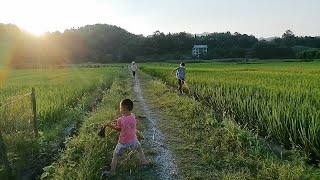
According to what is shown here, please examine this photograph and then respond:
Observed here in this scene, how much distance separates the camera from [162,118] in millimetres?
11875

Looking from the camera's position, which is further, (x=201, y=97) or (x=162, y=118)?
(x=201, y=97)

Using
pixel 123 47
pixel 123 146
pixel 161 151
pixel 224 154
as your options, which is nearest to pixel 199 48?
pixel 123 47

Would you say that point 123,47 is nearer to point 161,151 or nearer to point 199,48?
point 199,48

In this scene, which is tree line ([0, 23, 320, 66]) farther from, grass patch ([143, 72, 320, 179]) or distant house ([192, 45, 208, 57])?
grass patch ([143, 72, 320, 179])

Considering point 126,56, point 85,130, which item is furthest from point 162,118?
point 126,56

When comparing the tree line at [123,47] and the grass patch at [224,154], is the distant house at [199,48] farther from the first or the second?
the grass patch at [224,154]

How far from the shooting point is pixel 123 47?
102188 millimetres

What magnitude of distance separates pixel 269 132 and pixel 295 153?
1.64 meters

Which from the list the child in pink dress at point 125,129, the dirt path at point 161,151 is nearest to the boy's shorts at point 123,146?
the child in pink dress at point 125,129

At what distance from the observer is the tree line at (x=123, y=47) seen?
254 feet

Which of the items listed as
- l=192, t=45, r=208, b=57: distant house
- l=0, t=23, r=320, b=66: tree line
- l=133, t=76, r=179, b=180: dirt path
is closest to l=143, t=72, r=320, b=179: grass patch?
l=133, t=76, r=179, b=180: dirt path

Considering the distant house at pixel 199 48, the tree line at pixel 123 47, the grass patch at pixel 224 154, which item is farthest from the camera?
the distant house at pixel 199 48

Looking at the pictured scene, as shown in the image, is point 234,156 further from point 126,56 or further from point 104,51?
point 104,51

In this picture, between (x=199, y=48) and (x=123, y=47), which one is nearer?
(x=123, y=47)
